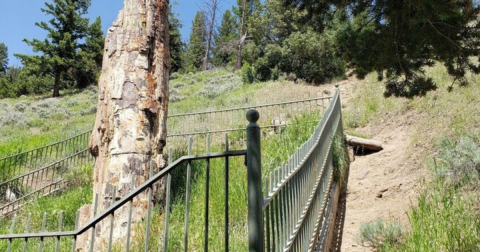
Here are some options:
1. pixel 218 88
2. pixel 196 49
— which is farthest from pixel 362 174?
pixel 196 49

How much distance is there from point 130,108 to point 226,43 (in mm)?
39155

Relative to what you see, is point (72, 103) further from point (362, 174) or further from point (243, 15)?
point (362, 174)

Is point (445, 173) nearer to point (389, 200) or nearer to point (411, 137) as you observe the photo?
point (389, 200)

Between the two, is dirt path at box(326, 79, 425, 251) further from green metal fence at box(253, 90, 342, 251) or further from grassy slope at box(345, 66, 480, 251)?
green metal fence at box(253, 90, 342, 251)

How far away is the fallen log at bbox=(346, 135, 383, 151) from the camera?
27.9 feet

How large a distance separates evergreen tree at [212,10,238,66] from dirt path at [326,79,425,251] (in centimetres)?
3268

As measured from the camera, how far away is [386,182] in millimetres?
6645

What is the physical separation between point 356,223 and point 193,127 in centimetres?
678

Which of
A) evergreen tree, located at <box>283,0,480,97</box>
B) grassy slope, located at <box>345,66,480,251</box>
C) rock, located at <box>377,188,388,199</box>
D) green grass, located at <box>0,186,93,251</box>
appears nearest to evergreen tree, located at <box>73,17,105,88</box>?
green grass, located at <box>0,186,93,251</box>

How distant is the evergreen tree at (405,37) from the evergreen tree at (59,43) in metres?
30.5

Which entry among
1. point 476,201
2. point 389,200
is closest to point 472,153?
point 476,201

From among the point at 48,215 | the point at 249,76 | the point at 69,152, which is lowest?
the point at 48,215

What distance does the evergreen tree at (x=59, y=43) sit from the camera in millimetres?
29797

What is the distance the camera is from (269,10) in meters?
23.6
